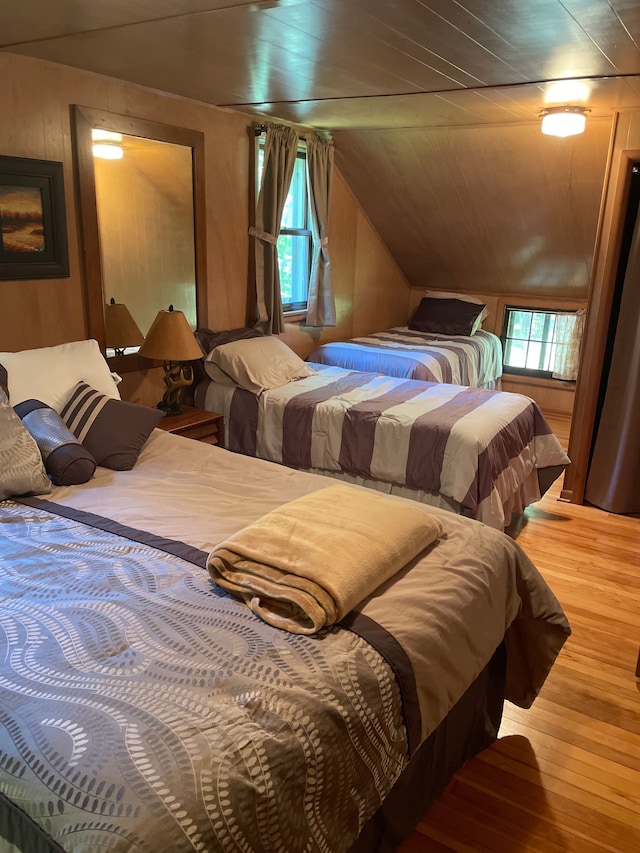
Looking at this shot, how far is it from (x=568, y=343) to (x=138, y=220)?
12.6 feet

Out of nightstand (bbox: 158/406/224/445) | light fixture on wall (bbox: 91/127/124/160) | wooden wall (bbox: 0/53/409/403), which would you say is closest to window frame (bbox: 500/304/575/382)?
wooden wall (bbox: 0/53/409/403)

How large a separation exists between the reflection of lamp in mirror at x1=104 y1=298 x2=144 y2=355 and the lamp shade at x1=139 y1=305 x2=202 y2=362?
0.11 m

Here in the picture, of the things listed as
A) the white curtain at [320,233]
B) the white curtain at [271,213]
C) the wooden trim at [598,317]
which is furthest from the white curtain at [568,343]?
the white curtain at [271,213]

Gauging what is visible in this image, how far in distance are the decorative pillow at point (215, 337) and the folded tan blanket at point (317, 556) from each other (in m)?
2.15

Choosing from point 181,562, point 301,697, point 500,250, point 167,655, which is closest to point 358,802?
point 301,697

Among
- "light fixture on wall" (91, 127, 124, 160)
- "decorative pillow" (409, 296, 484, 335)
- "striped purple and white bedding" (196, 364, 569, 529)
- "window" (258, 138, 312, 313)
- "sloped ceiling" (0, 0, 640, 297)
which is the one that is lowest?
"striped purple and white bedding" (196, 364, 569, 529)

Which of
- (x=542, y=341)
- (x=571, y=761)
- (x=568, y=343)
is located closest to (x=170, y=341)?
(x=571, y=761)

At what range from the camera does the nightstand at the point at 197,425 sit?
3168mm

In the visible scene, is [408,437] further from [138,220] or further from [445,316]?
[445,316]

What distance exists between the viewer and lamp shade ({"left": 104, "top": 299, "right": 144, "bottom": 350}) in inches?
124

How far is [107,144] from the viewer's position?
302cm

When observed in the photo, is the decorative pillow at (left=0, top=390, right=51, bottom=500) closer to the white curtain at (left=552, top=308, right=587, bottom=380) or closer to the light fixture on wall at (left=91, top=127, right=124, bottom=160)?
the light fixture on wall at (left=91, top=127, right=124, bottom=160)

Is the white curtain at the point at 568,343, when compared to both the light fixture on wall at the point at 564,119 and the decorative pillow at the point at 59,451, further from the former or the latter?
the decorative pillow at the point at 59,451

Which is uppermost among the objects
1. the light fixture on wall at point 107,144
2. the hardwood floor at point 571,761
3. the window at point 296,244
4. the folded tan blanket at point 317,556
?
the light fixture on wall at point 107,144
